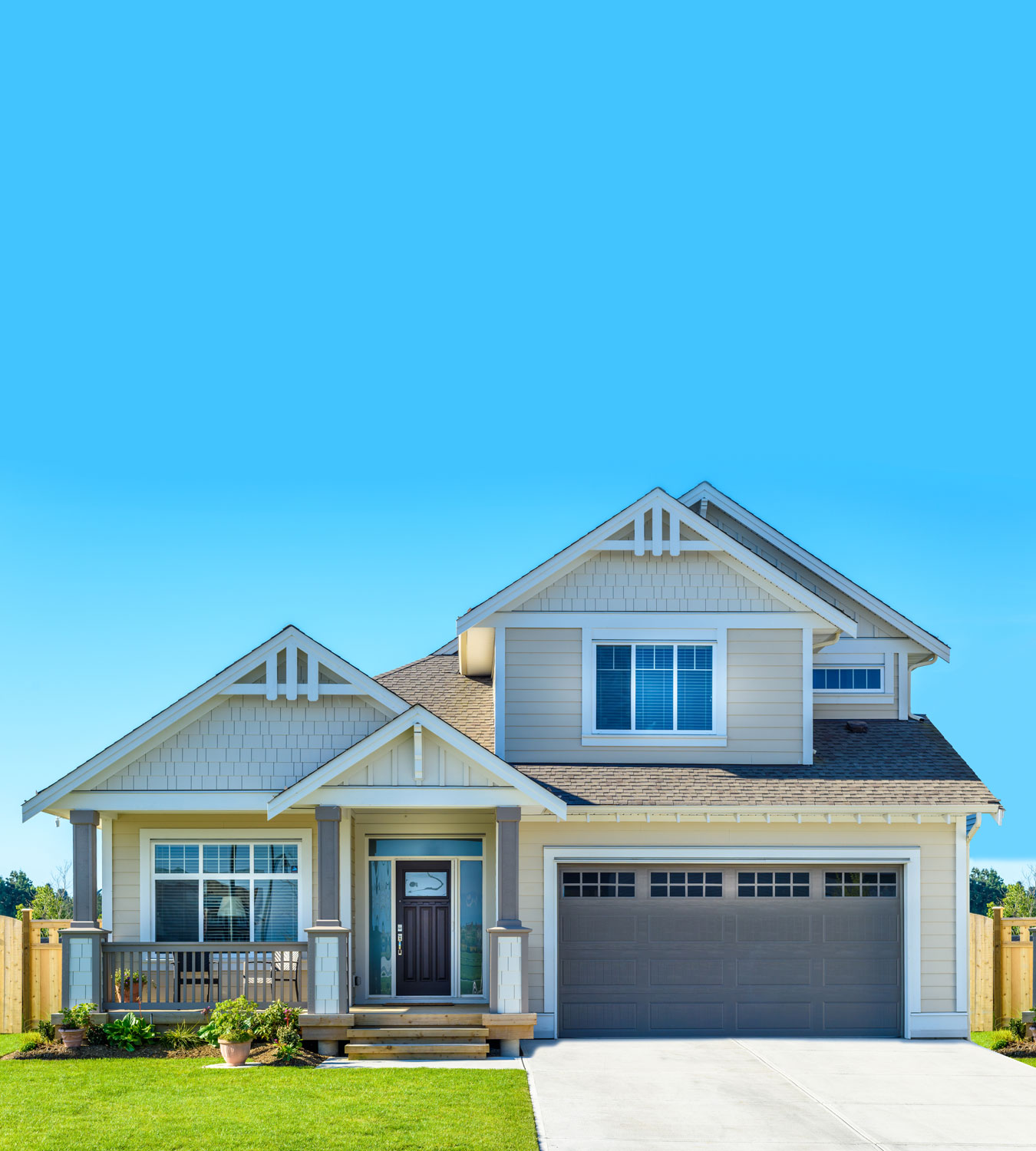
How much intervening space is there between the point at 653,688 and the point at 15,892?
5036cm

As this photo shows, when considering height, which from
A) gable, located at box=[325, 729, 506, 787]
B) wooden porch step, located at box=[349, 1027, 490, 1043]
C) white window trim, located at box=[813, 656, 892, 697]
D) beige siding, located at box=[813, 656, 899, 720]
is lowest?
wooden porch step, located at box=[349, 1027, 490, 1043]

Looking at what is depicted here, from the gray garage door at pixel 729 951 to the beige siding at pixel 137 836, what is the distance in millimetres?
3981

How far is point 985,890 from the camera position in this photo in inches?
2724

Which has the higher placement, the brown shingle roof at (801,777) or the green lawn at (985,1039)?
the brown shingle roof at (801,777)

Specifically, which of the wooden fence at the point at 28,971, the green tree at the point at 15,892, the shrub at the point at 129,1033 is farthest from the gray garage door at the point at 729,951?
the green tree at the point at 15,892

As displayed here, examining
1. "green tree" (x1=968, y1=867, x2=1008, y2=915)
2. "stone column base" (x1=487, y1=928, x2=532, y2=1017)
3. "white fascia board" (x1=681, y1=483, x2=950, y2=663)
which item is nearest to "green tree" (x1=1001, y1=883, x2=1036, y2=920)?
"green tree" (x1=968, y1=867, x2=1008, y2=915)

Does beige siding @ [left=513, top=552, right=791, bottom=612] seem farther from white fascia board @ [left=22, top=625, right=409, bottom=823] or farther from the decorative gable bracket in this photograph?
the decorative gable bracket

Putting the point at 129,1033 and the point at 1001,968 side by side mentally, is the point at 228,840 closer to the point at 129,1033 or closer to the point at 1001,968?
the point at 129,1033

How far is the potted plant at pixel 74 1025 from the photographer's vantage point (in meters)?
16.1

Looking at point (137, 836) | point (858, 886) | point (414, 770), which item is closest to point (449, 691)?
point (414, 770)

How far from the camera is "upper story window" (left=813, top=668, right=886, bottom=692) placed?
20625 mm

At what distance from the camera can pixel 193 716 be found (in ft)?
57.1

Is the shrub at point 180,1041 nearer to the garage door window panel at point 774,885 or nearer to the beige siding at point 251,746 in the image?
the beige siding at point 251,746

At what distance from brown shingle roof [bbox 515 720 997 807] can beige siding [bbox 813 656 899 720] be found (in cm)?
134
